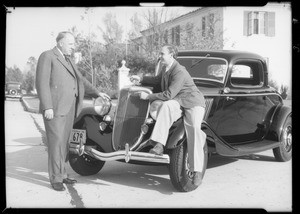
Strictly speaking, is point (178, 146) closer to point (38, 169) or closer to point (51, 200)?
point (51, 200)

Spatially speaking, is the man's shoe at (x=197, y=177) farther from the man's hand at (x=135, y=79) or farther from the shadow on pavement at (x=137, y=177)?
the man's hand at (x=135, y=79)

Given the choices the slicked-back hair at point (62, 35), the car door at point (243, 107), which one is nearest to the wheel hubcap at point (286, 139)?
the car door at point (243, 107)

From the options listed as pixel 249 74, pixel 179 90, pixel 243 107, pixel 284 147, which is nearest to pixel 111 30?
pixel 179 90

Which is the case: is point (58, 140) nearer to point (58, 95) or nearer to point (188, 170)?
point (58, 95)

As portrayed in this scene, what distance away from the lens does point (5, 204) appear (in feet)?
15.8

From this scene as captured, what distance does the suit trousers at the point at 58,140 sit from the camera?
17.6 ft

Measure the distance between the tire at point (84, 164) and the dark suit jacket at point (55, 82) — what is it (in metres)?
1.02

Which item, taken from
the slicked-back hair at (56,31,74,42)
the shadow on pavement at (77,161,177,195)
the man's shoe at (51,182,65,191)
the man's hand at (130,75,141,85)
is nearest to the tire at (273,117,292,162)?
the shadow on pavement at (77,161,177,195)

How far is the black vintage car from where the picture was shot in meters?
5.32

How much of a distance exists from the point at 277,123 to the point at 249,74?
107cm

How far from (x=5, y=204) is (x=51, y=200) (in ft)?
1.69

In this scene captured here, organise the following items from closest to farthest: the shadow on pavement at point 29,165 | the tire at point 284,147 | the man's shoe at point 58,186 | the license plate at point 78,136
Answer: the man's shoe at point 58,186
the license plate at point 78,136
the shadow on pavement at point 29,165
the tire at point 284,147

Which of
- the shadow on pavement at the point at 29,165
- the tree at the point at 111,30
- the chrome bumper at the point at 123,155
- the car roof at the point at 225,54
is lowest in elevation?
the shadow on pavement at the point at 29,165
